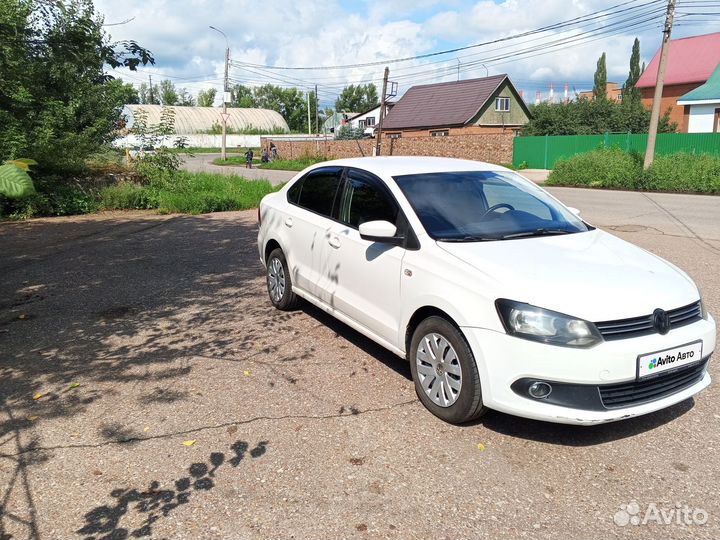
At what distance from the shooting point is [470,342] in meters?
3.52

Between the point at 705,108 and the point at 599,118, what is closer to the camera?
the point at 705,108

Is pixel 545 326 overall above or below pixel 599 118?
below

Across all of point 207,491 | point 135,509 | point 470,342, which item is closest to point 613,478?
point 470,342

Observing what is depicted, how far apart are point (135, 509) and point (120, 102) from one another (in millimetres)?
17416

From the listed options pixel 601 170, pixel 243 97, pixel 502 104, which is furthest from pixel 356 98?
pixel 601 170

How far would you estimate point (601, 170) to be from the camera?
76.5ft

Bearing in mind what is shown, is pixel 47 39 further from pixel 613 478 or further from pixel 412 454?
pixel 613 478

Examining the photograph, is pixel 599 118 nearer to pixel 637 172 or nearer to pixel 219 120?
pixel 637 172

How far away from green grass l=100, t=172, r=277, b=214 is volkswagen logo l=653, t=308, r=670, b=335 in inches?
511

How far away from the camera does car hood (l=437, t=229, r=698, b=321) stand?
332 centimetres

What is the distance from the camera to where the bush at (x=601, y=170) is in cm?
2256

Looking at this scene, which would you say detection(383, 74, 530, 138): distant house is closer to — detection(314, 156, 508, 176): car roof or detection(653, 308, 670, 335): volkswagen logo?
detection(314, 156, 508, 176): car roof

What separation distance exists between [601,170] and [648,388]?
21.9 m

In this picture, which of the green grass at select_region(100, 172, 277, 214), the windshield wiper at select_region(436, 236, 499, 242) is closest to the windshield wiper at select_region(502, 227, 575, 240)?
the windshield wiper at select_region(436, 236, 499, 242)
